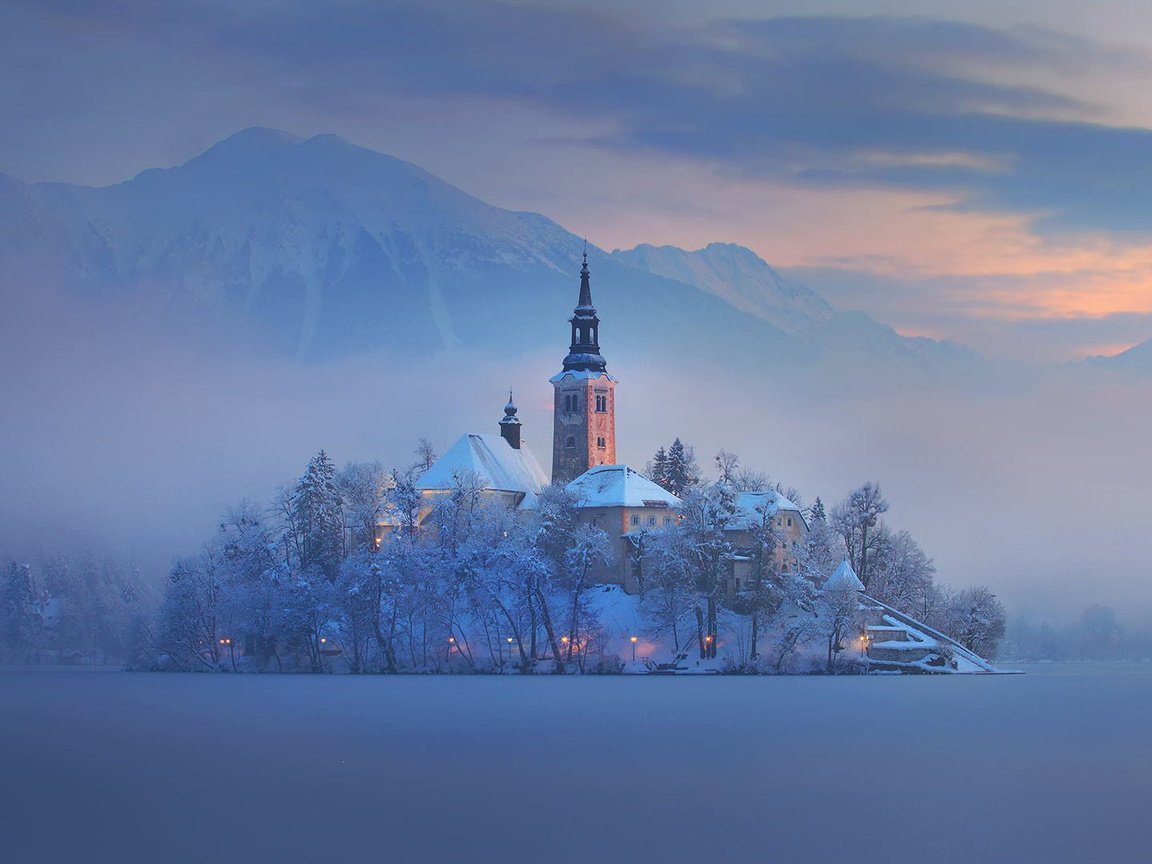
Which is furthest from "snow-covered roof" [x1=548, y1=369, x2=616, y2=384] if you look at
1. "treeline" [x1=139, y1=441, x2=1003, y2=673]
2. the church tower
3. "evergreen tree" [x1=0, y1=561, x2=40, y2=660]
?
"evergreen tree" [x1=0, y1=561, x2=40, y2=660]

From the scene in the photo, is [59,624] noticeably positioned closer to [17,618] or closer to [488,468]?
[17,618]

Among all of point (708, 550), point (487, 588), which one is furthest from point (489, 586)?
point (708, 550)

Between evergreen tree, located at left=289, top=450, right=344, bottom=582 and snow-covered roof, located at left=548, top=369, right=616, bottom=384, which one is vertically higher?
snow-covered roof, located at left=548, top=369, right=616, bottom=384

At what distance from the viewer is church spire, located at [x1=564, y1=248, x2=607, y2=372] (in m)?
144

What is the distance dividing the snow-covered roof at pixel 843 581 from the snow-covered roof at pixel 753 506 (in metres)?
6.26

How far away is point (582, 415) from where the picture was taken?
142m

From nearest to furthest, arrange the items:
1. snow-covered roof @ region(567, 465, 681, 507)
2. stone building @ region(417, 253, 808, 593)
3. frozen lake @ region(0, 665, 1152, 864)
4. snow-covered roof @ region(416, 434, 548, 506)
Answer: frozen lake @ region(0, 665, 1152, 864) → stone building @ region(417, 253, 808, 593) → snow-covered roof @ region(567, 465, 681, 507) → snow-covered roof @ region(416, 434, 548, 506)

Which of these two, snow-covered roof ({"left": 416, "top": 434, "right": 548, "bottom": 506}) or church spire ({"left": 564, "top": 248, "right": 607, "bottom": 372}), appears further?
church spire ({"left": 564, "top": 248, "right": 607, "bottom": 372})

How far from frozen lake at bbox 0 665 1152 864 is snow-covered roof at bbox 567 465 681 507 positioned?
36814 mm

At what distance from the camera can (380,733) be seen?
64.2 meters

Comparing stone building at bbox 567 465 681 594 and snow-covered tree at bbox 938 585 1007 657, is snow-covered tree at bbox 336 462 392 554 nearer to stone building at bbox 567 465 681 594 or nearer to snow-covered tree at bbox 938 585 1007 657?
stone building at bbox 567 465 681 594

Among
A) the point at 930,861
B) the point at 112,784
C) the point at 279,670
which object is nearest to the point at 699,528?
the point at 279,670

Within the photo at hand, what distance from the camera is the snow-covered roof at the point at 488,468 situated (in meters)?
133

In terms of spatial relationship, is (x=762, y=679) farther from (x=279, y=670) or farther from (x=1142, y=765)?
(x=1142, y=765)
